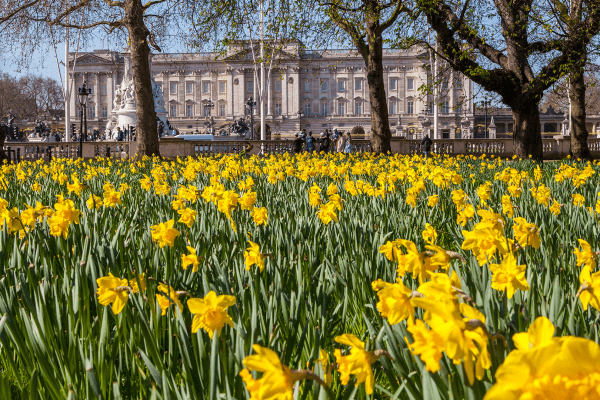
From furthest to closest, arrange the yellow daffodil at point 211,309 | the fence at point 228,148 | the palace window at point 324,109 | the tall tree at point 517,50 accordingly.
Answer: the palace window at point 324,109
the fence at point 228,148
the tall tree at point 517,50
the yellow daffodil at point 211,309

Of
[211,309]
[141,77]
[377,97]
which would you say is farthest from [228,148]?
[211,309]

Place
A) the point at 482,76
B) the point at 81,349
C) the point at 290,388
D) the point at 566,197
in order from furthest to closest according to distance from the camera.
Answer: the point at 482,76 → the point at 566,197 → the point at 81,349 → the point at 290,388

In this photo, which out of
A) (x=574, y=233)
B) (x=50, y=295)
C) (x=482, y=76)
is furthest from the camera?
(x=482, y=76)

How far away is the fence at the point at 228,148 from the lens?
19.9 meters

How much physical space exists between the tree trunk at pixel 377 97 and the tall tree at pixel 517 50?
243cm

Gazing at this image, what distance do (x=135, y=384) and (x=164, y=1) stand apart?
15.2 m

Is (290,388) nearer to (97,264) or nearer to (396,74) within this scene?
(97,264)

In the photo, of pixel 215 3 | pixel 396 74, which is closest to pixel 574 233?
pixel 215 3

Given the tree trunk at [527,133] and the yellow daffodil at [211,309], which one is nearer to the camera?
the yellow daffodil at [211,309]

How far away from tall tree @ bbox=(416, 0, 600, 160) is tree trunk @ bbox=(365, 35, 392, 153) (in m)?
2.43

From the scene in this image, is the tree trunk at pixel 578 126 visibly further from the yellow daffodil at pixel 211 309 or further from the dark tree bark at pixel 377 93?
the yellow daffodil at pixel 211 309

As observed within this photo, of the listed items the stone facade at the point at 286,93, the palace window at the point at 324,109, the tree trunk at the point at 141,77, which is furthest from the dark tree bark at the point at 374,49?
the palace window at the point at 324,109

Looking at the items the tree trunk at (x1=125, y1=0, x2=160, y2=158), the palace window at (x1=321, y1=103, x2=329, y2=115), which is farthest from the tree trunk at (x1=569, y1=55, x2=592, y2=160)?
the palace window at (x1=321, y1=103, x2=329, y2=115)

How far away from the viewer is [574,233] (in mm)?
2758
